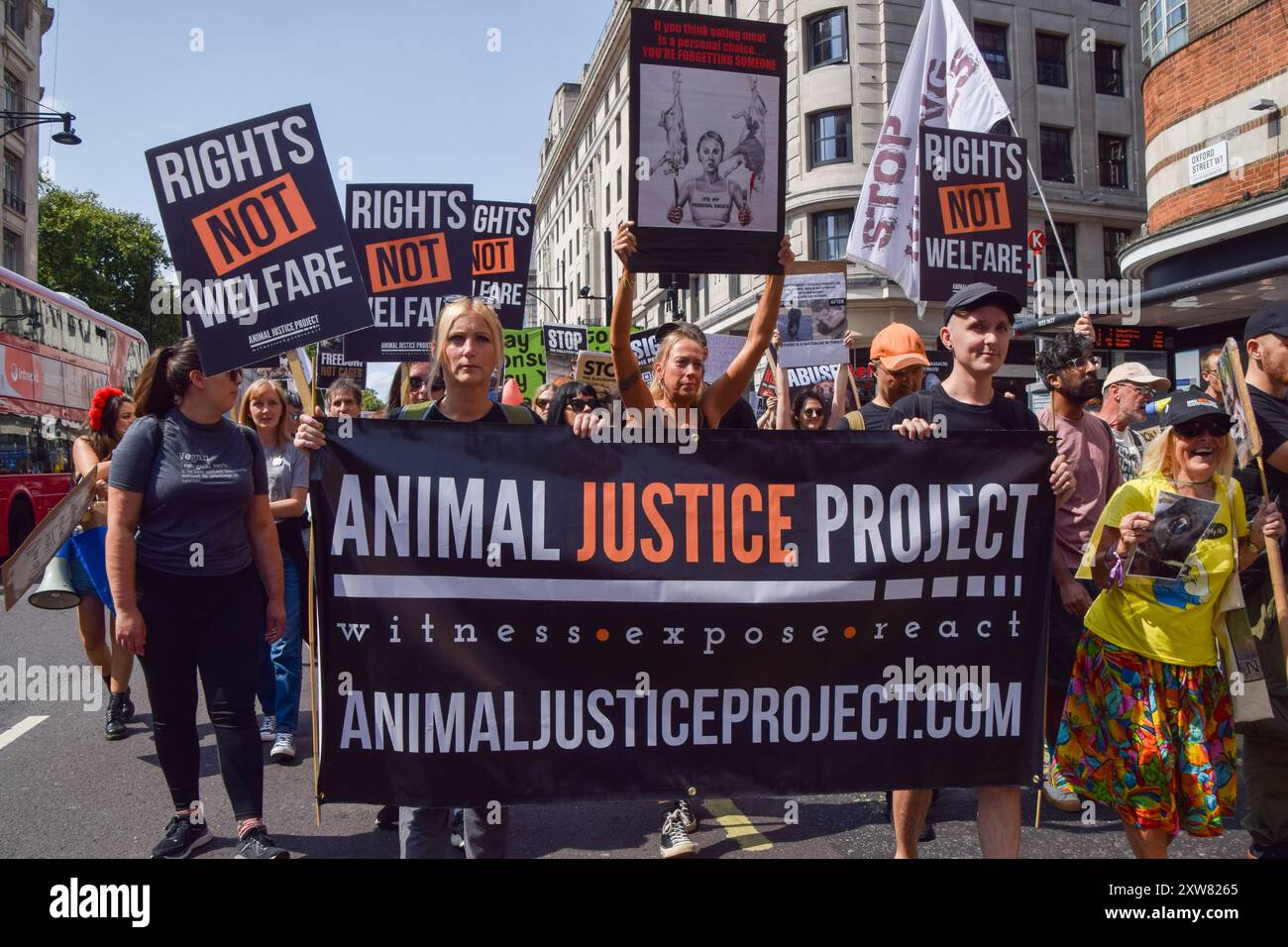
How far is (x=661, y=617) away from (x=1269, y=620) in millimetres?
2231

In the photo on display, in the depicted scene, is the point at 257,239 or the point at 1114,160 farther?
the point at 1114,160

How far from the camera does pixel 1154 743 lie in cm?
321

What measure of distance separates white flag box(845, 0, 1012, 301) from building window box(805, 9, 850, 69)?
75.1 ft

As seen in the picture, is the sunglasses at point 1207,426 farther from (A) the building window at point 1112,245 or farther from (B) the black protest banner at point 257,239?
(A) the building window at point 1112,245

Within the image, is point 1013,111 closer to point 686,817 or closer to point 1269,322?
point 1269,322

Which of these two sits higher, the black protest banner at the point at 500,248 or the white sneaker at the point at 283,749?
the black protest banner at the point at 500,248

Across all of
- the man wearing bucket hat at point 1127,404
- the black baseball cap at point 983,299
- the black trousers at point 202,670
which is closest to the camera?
the black baseball cap at point 983,299

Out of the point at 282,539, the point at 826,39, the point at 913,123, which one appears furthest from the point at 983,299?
the point at 826,39

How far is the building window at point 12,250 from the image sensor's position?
3947 centimetres

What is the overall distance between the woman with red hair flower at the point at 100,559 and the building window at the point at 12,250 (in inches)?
1611

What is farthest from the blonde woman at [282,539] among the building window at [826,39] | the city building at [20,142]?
the city building at [20,142]

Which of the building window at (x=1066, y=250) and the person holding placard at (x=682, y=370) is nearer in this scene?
the person holding placard at (x=682, y=370)

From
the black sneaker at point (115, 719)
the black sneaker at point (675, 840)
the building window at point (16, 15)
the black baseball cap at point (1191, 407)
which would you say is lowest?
the black sneaker at point (675, 840)
